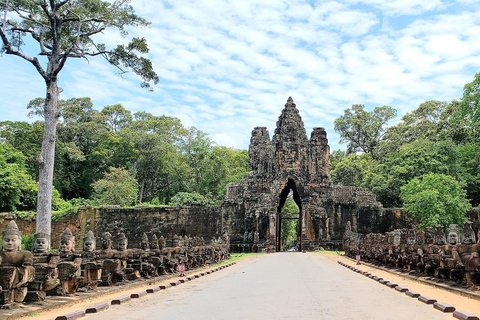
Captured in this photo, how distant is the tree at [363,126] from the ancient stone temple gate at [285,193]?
23.8 meters

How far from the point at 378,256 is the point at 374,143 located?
146 feet

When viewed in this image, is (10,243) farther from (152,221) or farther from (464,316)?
(152,221)

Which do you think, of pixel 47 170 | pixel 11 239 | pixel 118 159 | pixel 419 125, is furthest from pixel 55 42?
pixel 419 125

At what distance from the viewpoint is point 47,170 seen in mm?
19391

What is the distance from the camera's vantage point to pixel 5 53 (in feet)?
63.9

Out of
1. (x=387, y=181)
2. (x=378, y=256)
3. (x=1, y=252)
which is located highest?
(x=387, y=181)

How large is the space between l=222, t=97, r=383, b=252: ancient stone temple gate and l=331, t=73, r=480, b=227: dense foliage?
188 inches

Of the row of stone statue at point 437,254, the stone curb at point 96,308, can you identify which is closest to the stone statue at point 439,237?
the row of stone statue at point 437,254

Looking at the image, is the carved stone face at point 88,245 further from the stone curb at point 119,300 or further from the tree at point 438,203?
the tree at point 438,203

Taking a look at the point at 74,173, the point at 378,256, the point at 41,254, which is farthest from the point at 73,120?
the point at 41,254

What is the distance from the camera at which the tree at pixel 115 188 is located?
4491cm

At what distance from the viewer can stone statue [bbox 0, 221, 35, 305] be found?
7672 millimetres

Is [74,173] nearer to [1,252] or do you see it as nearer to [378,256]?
[378,256]

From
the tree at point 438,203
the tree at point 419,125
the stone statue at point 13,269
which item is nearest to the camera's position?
the stone statue at point 13,269
